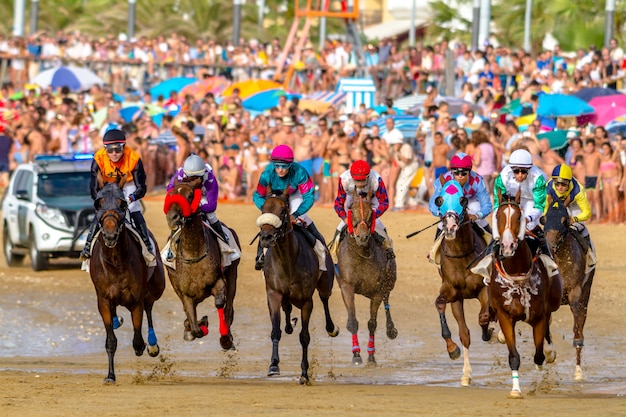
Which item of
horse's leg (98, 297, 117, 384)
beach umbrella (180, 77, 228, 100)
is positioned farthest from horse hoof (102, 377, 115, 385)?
beach umbrella (180, 77, 228, 100)

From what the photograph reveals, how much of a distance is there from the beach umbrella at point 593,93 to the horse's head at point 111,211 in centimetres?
1707

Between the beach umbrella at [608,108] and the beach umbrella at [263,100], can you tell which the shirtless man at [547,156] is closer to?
the beach umbrella at [608,108]

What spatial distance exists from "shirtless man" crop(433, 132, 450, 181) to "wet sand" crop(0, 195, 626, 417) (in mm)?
3324

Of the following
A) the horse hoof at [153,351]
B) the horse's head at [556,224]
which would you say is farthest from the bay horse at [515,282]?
the horse hoof at [153,351]

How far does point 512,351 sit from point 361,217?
3.15 meters

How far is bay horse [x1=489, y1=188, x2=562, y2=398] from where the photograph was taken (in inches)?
484

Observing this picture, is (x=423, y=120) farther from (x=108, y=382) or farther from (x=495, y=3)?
(x=495, y=3)

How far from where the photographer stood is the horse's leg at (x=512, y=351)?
490 inches

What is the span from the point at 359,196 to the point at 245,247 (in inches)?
446

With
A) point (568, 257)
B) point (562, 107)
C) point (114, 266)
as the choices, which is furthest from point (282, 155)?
point (562, 107)

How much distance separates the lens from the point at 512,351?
12.7m

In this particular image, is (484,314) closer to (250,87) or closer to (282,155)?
(282,155)

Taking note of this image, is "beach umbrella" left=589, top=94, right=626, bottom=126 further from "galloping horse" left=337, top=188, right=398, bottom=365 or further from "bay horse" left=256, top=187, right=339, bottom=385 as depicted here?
"bay horse" left=256, top=187, right=339, bottom=385

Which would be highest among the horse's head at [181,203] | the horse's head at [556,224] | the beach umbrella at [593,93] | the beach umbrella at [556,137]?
the beach umbrella at [593,93]
